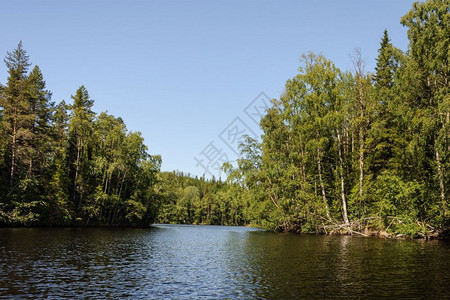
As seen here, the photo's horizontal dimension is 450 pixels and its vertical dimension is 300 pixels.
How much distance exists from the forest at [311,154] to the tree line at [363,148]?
0.59 feet

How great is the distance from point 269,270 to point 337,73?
40.5m

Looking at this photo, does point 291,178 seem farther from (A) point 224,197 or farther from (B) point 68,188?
(A) point 224,197

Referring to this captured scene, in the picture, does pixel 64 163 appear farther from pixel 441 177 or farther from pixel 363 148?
pixel 441 177

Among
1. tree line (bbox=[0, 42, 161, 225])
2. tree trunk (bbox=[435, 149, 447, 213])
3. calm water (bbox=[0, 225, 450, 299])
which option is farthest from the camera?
tree line (bbox=[0, 42, 161, 225])

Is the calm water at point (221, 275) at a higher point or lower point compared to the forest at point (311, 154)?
lower

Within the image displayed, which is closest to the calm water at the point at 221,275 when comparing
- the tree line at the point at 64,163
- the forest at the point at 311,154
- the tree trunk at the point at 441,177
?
the tree trunk at the point at 441,177

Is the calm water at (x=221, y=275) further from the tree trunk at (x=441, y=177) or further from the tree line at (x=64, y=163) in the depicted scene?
the tree line at (x=64, y=163)

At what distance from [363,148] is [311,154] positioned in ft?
25.6

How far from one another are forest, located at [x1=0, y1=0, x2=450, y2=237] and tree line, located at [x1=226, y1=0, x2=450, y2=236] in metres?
0.18

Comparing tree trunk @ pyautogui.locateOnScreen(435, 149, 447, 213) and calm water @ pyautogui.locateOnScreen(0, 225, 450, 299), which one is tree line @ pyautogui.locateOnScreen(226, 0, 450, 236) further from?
calm water @ pyautogui.locateOnScreen(0, 225, 450, 299)

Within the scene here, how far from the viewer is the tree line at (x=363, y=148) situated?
38125 mm

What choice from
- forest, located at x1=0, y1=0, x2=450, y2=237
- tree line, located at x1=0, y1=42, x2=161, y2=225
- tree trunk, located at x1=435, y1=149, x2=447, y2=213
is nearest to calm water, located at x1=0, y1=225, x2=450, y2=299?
tree trunk, located at x1=435, y1=149, x2=447, y2=213

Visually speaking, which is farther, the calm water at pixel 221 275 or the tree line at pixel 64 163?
the tree line at pixel 64 163

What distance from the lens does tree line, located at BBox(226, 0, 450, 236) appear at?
125ft
